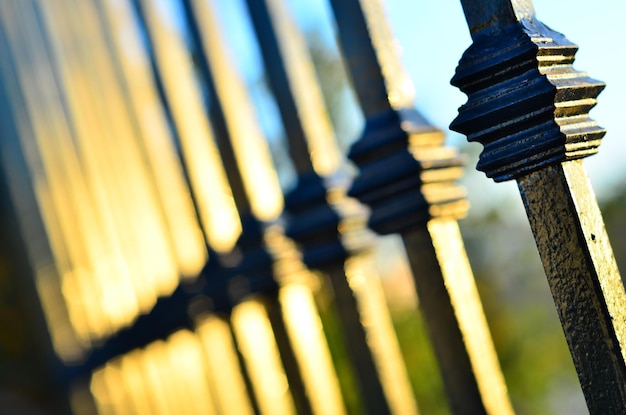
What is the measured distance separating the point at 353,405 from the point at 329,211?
4.95 meters

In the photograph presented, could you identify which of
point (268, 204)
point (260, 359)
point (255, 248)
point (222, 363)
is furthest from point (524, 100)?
point (222, 363)

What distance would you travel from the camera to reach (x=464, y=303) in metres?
1.66

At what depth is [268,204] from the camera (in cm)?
281

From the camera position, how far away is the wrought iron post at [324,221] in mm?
2148

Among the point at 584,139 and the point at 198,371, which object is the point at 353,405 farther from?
the point at 584,139

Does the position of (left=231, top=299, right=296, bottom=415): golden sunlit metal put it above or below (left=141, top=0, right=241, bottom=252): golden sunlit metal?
below

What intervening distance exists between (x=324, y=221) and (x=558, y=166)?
0.98m

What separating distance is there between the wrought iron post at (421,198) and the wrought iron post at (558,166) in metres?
0.37

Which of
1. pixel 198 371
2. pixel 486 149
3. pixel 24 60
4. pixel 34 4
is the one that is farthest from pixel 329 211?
pixel 24 60

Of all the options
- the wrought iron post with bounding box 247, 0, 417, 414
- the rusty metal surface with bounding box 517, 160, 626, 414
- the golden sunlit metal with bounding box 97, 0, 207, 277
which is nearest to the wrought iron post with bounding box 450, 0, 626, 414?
A: the rusty metal surface with bounding box 517, 160, 626, 414

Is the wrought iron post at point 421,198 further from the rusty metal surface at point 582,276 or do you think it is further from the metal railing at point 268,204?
the rusty metal surface at point 582,276

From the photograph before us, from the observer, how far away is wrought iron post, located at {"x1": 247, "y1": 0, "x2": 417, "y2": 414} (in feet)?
7.05

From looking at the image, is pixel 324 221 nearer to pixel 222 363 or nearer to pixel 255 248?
pixel 255 248

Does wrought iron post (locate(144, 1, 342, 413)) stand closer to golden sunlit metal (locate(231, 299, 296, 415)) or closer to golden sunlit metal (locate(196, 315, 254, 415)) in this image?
golden sunlit metal (locate(231, 299, 296, 415))
